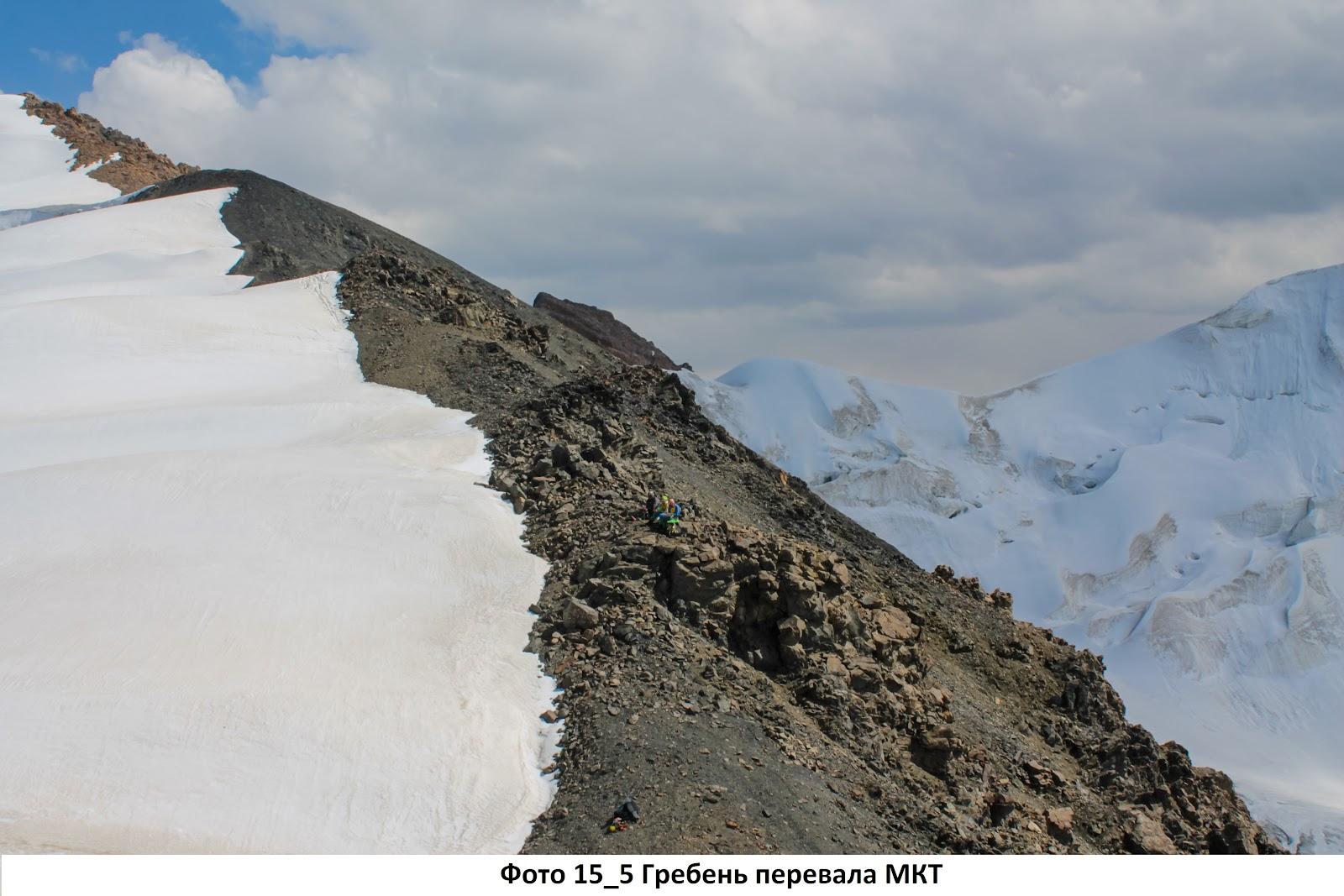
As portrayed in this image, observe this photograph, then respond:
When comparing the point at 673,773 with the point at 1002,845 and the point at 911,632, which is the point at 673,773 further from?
the point at 911,632

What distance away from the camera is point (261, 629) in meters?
17.8

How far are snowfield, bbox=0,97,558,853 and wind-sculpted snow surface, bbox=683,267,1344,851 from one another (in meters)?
41.8

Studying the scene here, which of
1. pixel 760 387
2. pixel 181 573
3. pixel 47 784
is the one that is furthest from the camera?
pixel 760 387

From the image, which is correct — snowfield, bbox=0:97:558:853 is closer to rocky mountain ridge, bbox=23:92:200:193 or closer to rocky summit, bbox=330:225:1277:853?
rocky summit, bbox=330:225:1277:853

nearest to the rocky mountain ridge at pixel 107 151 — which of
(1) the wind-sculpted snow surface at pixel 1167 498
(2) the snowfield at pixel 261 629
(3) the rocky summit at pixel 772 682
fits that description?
(1) the wind-sculpted snow surface at pixel 1167 498

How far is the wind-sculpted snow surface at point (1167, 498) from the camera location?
6359 cm

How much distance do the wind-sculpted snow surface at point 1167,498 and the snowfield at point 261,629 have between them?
41.8 meters

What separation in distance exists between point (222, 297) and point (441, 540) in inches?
951

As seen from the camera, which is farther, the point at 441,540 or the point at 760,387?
the point at 760,387

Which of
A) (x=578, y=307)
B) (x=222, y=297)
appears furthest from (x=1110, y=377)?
(x=222, y=297)

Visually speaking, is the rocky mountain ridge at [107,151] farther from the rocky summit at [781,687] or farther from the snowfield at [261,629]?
the rocky summit at [781,687]

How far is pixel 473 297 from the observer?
42.8 m

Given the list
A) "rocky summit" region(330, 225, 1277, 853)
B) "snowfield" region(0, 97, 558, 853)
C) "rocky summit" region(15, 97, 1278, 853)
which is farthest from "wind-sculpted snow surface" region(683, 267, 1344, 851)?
"snowfield" region(0, 97, 558, 853)

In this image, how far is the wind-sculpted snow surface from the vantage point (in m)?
63.6
